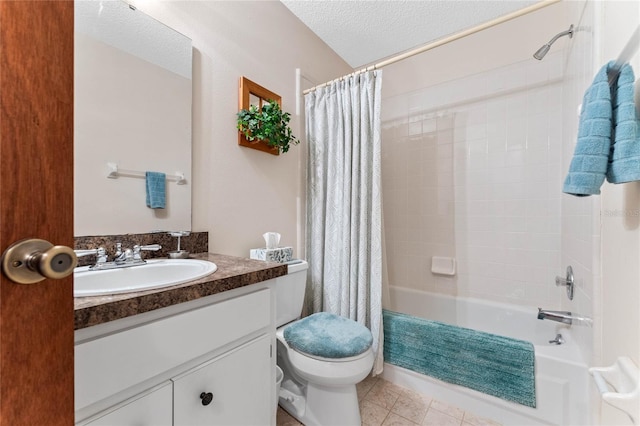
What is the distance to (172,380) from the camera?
0.73 m

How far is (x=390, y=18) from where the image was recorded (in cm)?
182

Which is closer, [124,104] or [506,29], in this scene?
[124,104]

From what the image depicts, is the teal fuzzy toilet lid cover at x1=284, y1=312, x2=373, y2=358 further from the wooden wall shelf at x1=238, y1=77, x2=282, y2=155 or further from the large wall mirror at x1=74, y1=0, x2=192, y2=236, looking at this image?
the wooden wall shelf at x1=238, y1=77, x2=282, y2=155

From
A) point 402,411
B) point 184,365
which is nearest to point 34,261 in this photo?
point 184,365

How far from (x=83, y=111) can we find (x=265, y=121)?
765 millimetres

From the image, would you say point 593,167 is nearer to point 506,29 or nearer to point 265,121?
point 265,121

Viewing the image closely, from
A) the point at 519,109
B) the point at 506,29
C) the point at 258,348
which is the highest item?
the point at 506,29

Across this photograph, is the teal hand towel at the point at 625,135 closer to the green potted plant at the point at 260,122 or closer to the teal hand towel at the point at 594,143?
the teal hand towel at the point at 594,143

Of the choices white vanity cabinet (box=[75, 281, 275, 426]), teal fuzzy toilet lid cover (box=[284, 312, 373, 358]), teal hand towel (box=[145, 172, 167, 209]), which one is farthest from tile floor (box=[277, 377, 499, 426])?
teal hand towel (box=[145, 172, 167, 209])

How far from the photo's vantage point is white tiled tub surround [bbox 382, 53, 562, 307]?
1.81 m

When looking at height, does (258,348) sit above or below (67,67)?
below

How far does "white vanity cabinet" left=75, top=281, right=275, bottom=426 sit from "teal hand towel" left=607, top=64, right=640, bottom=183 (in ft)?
3.31

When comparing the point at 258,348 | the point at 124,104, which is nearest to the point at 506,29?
the point at 124,104

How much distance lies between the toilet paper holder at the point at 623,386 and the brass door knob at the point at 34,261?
3.03 feet
